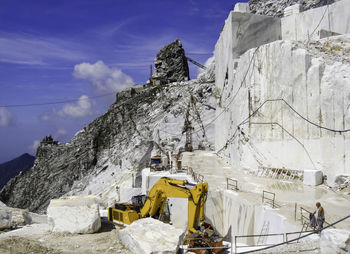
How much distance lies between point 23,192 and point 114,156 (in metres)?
18.9

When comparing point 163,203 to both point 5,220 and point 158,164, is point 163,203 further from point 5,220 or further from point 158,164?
point 158,164

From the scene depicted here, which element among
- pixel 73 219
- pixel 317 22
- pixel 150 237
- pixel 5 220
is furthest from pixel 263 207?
pixel 317 22

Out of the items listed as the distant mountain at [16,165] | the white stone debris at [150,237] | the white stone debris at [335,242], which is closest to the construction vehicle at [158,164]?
the white stone debris at [150,237]

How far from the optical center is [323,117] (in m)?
16.2

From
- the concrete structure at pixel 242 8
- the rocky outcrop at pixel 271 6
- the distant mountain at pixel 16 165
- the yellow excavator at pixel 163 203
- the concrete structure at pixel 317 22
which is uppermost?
the rocky outcrop at pixel 271 6

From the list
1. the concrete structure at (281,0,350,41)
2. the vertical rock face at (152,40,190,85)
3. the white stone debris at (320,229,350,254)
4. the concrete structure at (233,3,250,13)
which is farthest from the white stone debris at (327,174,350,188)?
the vertical rock face at (152,40,190,85)

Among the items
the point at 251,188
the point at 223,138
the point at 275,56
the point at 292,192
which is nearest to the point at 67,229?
the point at 251,188

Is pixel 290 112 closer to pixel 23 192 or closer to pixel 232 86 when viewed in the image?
pixel 232 86

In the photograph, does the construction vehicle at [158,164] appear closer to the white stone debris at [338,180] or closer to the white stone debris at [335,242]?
the white stone debris at [338,180]

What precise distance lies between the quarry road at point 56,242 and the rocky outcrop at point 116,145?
19.0 metres

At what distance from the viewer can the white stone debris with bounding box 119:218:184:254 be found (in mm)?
9639

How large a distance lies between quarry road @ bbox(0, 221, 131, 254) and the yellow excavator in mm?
1117

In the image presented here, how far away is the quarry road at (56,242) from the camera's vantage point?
1050 cm

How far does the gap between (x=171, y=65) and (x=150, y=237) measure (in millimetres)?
52197
